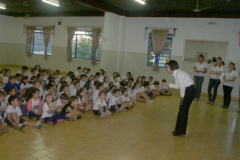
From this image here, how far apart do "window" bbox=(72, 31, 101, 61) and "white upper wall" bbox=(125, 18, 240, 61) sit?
1.99 meters

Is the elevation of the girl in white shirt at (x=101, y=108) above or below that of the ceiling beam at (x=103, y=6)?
below

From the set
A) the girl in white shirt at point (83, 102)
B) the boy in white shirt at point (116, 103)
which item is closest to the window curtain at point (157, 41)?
the boy in white shirt at point (116, 103)

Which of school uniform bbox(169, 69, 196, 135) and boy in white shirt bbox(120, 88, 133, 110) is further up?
school uniform bbox(169, 69, 196, 135)

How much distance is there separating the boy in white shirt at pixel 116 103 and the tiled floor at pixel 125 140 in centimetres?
22

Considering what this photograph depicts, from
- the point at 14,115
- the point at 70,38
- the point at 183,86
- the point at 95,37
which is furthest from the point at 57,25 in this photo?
the point at 183,86

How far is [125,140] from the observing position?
3637mm

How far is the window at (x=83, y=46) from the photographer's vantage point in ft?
37.2

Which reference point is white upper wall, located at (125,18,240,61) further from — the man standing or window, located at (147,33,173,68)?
the man standing

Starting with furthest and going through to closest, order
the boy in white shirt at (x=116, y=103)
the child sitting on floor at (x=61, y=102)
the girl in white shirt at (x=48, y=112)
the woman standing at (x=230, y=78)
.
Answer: the woman standing at (x=230, y=78), the boy in white shirt at (x=116, y=103), the child sitting on floor at (x=61, y=102), the girl in white shirt at (x=48, y=112)

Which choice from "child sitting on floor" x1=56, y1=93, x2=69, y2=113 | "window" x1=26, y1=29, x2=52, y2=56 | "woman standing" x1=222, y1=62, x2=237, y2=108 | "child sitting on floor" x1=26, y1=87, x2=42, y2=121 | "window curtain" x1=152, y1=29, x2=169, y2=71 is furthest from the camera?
"window" x1=26, y1=29, x2=52, y2=56

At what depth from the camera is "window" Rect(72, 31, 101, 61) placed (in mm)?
11337

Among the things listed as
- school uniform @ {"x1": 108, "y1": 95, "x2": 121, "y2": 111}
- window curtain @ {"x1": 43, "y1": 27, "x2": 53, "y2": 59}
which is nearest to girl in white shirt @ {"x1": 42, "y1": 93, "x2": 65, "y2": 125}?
school uniform @ {"x1": 108, "y1": 95, "x2": 121, "y2": 111}

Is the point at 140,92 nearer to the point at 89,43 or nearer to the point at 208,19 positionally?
the point at 208,19

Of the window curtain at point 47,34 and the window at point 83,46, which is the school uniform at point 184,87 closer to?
the window at point 83,46
